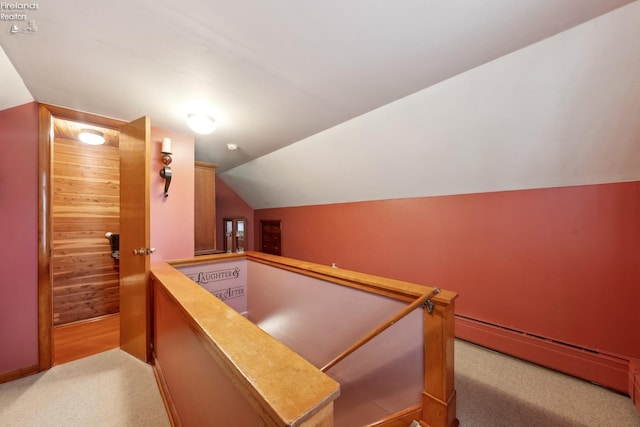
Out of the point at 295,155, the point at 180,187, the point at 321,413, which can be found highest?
the point at 295,155

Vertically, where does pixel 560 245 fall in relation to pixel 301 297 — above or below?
above

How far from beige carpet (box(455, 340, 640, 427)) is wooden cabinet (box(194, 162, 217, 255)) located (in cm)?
323

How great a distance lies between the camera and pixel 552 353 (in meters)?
1.94

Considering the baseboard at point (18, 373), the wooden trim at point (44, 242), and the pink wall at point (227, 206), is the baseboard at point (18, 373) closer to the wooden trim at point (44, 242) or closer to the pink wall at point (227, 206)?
the wooden trim at point (44, 242)

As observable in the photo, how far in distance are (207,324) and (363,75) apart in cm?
175

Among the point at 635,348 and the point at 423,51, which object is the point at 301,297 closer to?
the point at 423,51

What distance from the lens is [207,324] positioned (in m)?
0.89

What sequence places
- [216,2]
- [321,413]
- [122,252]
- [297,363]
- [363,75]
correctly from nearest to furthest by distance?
[321,413] → [297,363] → [216,2] → [363,75] → [122,252]

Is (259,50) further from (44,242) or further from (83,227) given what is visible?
(83,227)

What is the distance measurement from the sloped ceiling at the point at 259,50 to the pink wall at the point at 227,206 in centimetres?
314

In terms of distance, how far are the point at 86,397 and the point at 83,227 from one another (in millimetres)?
2162

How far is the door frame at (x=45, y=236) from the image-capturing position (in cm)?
191

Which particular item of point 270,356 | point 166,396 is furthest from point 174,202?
point 270,356

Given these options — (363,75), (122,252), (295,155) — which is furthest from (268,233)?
(363,75)
